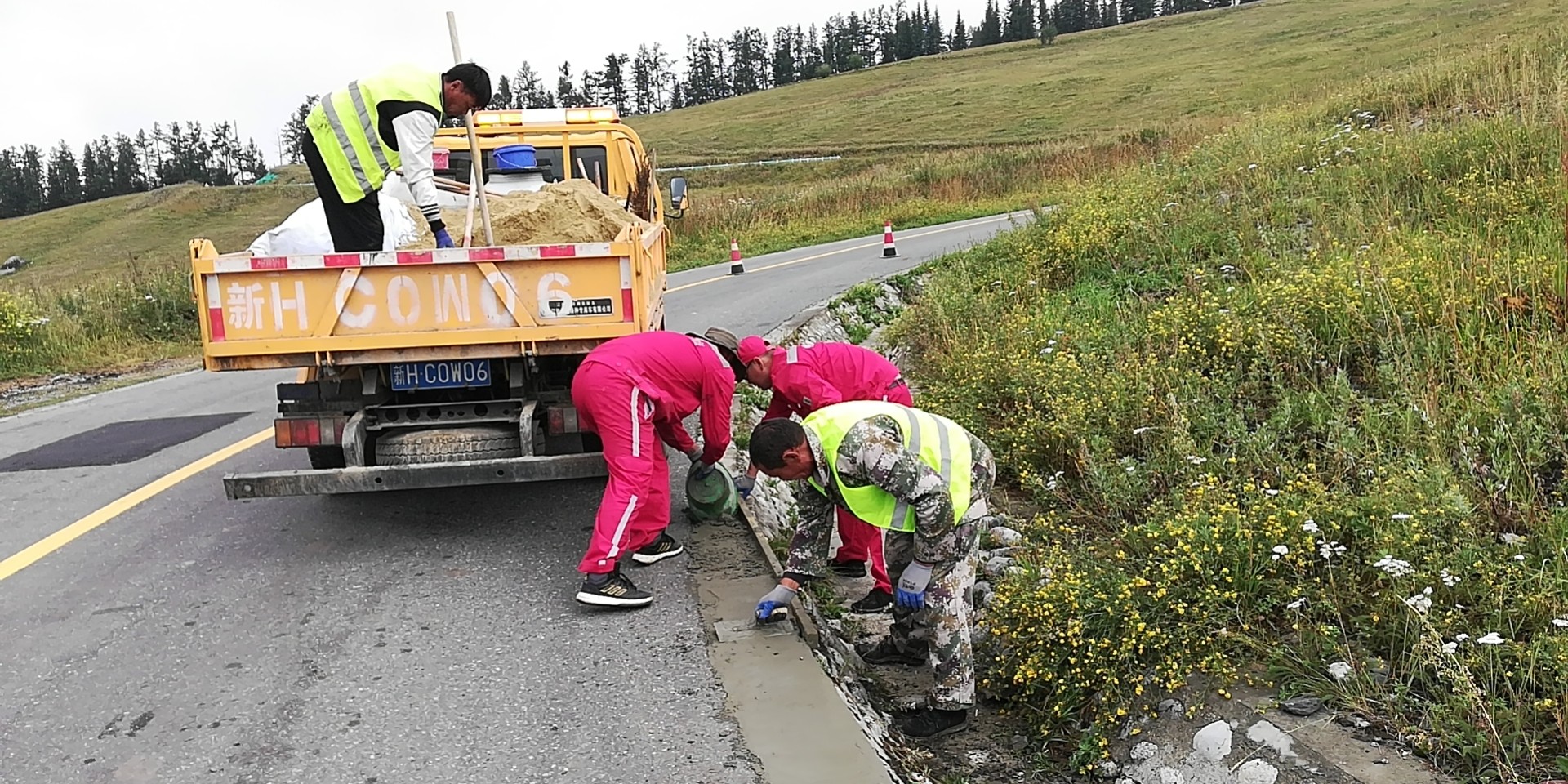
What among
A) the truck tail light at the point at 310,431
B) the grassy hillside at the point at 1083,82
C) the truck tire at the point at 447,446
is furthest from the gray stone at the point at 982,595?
the grassy hillside at the point at 1083,82

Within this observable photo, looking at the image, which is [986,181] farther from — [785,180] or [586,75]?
[586,75]

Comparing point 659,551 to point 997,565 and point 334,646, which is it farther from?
point 997,565

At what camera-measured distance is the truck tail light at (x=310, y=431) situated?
16.7 feet

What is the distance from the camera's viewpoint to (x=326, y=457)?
5.47 metres

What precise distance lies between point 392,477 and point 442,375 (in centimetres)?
61

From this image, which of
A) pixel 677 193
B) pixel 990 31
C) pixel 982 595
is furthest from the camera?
pixel 990 31

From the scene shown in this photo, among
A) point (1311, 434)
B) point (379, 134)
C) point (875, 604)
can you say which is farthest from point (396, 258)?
point (1311, 434)

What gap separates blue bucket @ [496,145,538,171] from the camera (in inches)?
309

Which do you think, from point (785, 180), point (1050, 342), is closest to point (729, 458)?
point (1050, 342)

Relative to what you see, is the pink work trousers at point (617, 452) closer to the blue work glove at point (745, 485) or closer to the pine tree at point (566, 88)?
the blue work glove at point (745, 485)

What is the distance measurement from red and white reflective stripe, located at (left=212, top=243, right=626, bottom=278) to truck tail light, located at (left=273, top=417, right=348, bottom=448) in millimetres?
801

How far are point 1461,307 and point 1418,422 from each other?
1208 millimetres

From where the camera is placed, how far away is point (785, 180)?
49.2 metres

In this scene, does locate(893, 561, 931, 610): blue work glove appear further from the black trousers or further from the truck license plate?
the black trousers
